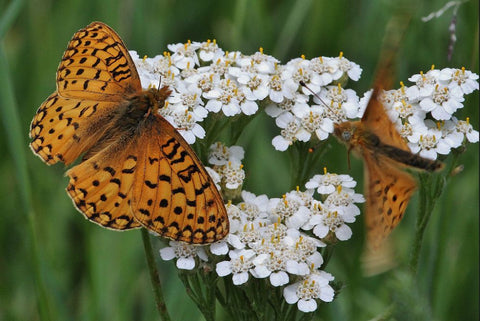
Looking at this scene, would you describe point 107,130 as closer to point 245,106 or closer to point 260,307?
point 245,106

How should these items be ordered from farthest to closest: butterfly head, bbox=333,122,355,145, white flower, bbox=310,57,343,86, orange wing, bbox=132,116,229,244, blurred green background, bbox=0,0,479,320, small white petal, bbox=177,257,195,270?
blurred green background, bbox=0,0,479,320, white flower, bbox=310,57,343,86, butterfly head, bbox=333,122,355,145, small white petal, bbox=177,257,195,270, orange wing, bbox=132,116,229,244

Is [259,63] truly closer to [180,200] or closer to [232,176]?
[232,176]

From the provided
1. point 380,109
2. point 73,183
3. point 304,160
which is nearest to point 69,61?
point 73,183

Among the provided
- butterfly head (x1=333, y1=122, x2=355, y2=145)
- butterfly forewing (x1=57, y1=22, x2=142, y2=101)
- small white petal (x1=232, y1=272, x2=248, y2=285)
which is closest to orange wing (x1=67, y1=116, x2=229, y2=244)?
small white petal (x1=232, y1=272, x2=248, y2=285)

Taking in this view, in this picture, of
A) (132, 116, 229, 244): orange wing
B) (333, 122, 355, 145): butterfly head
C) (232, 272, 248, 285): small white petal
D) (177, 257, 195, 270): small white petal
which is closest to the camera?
(132, 116, 229, 244): orange wing

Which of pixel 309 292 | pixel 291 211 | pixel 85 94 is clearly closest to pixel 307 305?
pixel 309 292

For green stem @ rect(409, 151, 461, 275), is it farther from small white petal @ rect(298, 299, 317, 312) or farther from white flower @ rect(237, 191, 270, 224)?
white flower @ rect(237, 191, 270, 224)
